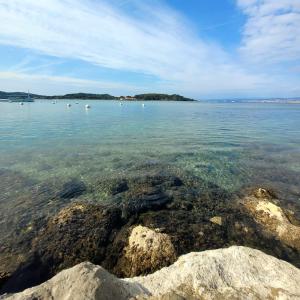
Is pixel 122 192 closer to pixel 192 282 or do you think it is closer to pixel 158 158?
pixel 158 158

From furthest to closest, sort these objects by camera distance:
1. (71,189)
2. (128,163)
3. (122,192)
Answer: (128,163) → (71,189) → (122,192)

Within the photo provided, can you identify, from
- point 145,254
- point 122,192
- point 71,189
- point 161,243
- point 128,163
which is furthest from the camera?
point 128,163

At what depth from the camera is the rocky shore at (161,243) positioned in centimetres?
621

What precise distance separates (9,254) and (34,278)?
1.72 metres

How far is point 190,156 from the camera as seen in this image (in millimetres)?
23703

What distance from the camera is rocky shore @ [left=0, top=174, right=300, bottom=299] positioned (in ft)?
20.4

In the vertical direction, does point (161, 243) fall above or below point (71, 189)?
above

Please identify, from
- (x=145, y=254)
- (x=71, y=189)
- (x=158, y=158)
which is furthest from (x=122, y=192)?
(x=158, y=158)

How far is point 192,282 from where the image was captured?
6410mm

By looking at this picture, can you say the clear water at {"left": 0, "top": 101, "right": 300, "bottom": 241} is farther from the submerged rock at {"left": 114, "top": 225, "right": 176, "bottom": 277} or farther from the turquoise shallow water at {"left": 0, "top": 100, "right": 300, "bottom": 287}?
the submerged rock at {"left": 114, "top": 225, "right": 176, "bottom": 277}

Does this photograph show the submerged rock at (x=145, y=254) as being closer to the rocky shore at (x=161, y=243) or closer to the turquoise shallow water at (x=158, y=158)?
the rocky shore at (x=161, y=243)

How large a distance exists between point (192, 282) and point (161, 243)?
2973 mm

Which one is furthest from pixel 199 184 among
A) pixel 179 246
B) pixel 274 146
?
pixel 274 146

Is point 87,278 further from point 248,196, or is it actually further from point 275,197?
point 275,197
